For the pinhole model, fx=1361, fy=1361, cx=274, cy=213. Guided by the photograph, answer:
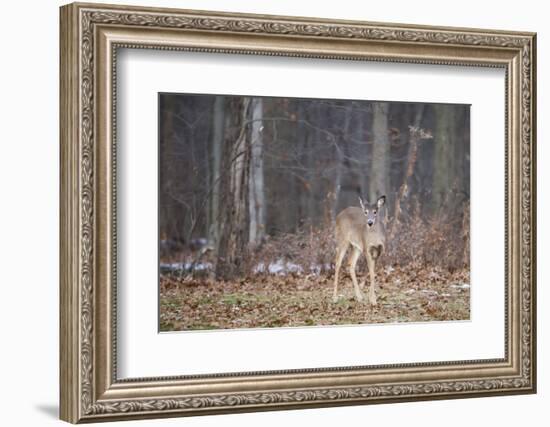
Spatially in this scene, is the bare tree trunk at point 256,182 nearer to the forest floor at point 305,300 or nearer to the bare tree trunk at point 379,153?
the forest floor at point 305,300

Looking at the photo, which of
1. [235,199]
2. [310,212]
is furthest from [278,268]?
[235,199]

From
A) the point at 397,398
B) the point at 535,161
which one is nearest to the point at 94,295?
the point at 397,398

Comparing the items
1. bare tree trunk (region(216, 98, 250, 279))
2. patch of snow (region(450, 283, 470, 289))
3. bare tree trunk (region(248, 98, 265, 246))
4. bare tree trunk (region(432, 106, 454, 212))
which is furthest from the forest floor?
bare tree trunk (region(432, 106, 454, 212))

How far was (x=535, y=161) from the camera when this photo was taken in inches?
434

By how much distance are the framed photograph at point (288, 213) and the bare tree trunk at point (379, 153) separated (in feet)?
0.04

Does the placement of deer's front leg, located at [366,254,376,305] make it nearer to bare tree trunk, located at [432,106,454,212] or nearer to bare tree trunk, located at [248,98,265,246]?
bare tree trunk, located at [432,106,454,212]

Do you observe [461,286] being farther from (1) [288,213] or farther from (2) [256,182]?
(2) [256,182]

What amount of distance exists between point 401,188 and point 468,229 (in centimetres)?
68

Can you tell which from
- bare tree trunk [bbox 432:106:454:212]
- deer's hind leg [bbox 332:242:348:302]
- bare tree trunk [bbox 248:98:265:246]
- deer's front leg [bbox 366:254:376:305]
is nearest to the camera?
bare tree trunk [bbox 248:98:265:246]

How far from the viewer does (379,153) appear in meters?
10.6

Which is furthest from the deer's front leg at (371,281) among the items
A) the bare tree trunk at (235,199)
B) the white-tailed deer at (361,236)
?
the bare tree trunk at (235,199)

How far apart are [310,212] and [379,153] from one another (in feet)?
2.42

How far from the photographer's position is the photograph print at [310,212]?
9938mm

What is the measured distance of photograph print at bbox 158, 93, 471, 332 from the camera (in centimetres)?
994
